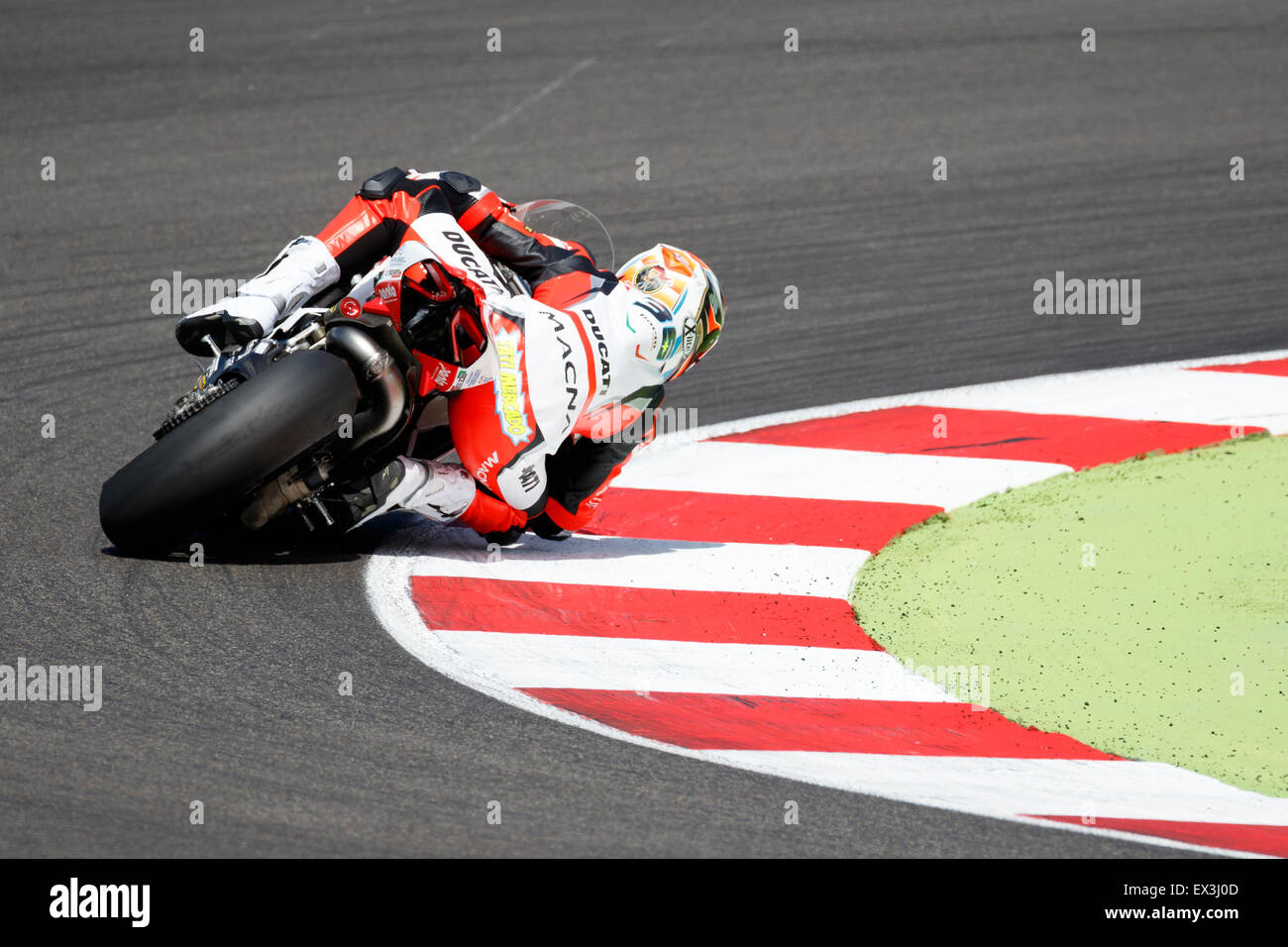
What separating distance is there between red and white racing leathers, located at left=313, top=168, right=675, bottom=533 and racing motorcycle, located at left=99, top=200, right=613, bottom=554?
0.15 m

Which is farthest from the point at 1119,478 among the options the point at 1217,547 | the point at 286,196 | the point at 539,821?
the point at 286,196

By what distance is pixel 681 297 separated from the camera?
6.50 metres

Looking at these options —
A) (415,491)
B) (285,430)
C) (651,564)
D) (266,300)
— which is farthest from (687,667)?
(266,300)

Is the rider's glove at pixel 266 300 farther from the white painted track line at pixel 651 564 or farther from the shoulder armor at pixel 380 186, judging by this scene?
the white painted track line at pixel 651 564

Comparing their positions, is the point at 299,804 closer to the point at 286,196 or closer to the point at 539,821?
the point at 539,821

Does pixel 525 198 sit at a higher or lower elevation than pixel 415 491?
higher

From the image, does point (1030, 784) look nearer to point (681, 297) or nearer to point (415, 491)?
point (415, 491)

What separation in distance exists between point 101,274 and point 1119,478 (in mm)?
5195

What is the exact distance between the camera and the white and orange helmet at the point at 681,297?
647cm

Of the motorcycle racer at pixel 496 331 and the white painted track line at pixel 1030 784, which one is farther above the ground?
the motorcycle racer at pixel 496 331

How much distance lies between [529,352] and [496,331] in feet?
0.43

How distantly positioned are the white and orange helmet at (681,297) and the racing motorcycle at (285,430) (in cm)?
56

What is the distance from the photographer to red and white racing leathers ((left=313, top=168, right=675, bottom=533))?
6.02 metres

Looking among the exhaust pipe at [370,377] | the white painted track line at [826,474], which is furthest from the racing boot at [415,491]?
the white painted track line at [826,474]
